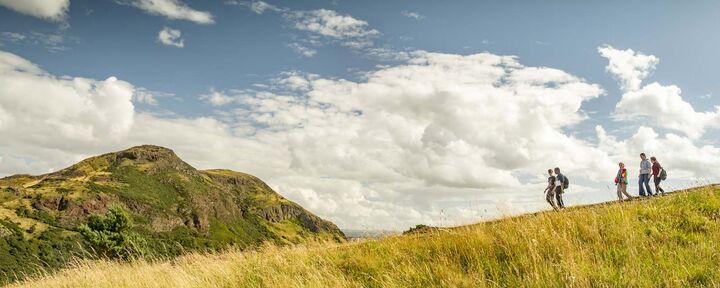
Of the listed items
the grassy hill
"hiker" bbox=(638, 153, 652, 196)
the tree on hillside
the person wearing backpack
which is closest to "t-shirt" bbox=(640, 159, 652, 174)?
"hiker" bbox=(638, 153, 652, 196)

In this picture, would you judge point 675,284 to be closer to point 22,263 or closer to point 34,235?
point 22,263

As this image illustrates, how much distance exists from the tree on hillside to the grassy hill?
46.7 meters

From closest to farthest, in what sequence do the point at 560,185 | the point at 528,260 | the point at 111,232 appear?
the point at 528,260 < the point at 560,185 < the point at 111,232

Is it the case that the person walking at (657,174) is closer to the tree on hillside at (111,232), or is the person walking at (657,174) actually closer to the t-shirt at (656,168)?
the t-shirt at (656,168)

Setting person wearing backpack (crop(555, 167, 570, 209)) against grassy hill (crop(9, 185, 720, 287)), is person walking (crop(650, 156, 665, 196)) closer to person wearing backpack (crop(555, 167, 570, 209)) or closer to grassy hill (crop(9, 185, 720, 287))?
person wearing backpack (crop(555, 167, 570, 209))

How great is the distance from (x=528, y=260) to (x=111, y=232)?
57.6 m

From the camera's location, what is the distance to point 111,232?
5391 cm

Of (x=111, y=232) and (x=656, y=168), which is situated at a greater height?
(x=656, y=168)

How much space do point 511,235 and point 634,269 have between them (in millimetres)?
2392

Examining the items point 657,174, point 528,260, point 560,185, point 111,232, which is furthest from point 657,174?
point 111,232

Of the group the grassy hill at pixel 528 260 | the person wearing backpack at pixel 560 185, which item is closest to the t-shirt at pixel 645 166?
the person wearing backpack at pixel 560 185

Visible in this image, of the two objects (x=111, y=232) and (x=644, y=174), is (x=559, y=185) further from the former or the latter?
(x=111, y=232)

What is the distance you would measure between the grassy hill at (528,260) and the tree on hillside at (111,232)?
1840 inches

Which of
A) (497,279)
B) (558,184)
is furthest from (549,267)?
(558,184)
